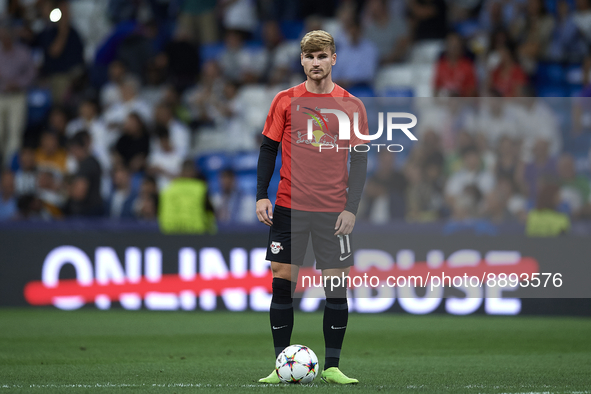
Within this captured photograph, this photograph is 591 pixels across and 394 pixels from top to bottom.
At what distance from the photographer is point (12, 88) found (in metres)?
11.8

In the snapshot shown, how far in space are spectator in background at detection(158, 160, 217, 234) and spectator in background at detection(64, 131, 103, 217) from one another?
3.26 feet

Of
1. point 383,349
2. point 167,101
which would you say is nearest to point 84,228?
point 167,101

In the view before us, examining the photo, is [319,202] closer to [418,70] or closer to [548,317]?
[548,317]

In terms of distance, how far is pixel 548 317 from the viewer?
27.6 ft

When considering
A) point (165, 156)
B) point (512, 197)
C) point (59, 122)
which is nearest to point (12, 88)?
point (59, 122)

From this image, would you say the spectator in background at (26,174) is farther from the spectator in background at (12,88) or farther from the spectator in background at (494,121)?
the spectator in background at (494,121)

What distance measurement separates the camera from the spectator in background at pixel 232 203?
32.4 feet

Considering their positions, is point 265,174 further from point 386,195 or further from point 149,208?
point 149,208

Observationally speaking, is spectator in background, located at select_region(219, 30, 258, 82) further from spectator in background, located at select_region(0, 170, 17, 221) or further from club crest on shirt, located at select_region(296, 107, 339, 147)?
club crest on shirt, located at select_region(296, 107, 339, 147)

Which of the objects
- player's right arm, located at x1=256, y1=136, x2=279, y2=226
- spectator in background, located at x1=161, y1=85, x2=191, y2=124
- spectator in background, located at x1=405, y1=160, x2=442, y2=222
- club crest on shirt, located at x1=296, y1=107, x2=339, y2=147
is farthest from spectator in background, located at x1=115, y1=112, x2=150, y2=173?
club crest on shirt, located at x1=296, y1=107, x2=339, y2=147

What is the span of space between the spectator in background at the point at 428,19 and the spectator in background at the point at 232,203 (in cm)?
371

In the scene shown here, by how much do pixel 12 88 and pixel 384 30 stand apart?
17.6ft

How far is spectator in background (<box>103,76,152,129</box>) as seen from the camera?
11.4 m

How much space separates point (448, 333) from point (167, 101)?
5.80 m
